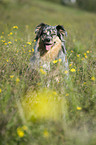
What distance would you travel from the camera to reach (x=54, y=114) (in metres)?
2.20

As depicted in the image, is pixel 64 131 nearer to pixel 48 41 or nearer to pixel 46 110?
pixel 46 110

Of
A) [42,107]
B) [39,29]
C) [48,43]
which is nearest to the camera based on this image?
[42,107]

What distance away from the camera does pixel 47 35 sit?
3.22 meters

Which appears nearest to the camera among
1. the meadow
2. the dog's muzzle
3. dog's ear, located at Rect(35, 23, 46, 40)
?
the meadow

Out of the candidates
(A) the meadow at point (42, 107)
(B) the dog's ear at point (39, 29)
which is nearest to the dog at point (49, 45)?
(B) the dog's ear at point (39, 29)

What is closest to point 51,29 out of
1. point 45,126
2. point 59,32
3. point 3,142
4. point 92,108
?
point 59,32

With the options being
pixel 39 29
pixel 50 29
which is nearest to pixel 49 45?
pixel 50 29

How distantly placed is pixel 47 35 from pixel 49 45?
0.19m

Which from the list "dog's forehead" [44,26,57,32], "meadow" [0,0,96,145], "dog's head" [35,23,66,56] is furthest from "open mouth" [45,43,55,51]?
"meadow" [0,0,96,145]

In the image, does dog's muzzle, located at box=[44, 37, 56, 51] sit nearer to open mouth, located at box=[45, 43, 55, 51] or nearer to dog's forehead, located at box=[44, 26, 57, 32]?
open mouth, located at box=[45, 43, 55, 51]

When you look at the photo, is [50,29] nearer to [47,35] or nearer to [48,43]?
Answer: [47,35]

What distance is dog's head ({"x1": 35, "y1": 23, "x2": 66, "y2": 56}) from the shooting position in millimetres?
3198

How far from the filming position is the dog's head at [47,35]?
3.20 metres

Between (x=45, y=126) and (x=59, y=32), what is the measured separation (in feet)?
6.46
